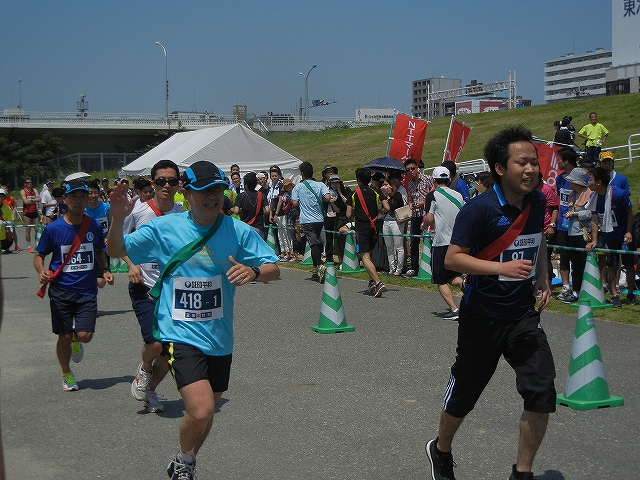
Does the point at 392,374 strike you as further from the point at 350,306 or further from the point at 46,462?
the point at 350,306

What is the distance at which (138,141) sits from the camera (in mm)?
67062

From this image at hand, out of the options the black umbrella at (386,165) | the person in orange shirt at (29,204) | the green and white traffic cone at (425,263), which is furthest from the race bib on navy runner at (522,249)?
the person in orange shirt at (29,204)

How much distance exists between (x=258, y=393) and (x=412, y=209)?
27.4 ft

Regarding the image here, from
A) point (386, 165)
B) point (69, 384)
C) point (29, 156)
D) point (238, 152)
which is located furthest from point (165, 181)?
point (29, 156)

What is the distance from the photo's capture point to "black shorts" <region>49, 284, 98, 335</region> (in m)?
7.59

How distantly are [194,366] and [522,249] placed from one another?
200cm

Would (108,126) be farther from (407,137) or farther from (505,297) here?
(505,297)

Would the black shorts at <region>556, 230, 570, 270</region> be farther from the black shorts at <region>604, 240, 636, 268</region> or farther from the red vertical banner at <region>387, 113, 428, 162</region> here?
the red vertical banner at <region>387, 113, 428, 162</region>

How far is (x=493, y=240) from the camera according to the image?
454cm

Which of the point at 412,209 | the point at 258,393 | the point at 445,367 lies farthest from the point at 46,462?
the point at 412,209

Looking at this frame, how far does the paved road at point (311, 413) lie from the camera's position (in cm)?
527

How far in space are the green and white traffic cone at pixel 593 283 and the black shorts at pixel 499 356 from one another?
235 inches

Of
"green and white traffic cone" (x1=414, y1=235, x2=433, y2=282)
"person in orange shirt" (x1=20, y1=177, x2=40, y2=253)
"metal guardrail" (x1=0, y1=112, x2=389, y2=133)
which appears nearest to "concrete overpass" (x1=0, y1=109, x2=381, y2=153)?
"metal guardrail" (x1=0, y1=112, x2=389, y2=133)

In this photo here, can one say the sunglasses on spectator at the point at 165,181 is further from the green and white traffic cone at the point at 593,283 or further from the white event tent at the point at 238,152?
the white event tent at the point at 238,152
